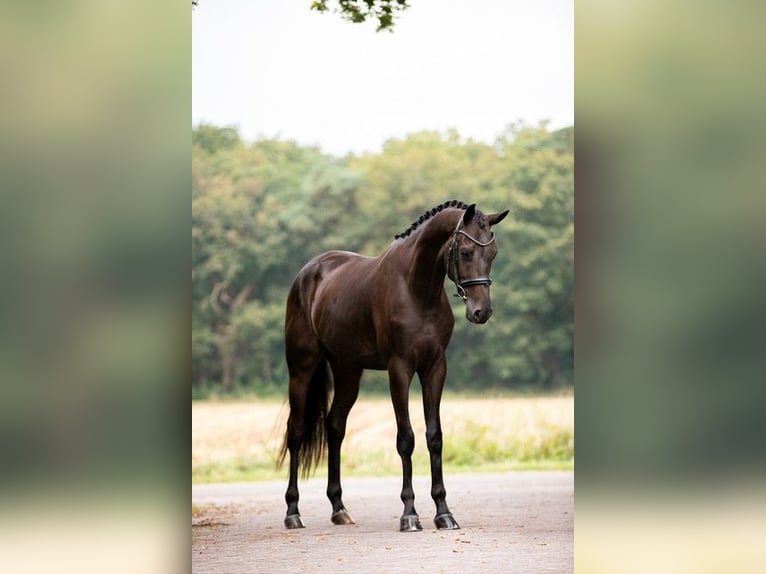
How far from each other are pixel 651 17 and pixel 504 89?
17.0m

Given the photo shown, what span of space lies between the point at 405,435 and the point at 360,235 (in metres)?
12.1

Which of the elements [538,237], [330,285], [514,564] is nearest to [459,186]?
[538,237]

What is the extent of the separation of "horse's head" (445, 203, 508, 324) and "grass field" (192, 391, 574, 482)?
621 centimetres

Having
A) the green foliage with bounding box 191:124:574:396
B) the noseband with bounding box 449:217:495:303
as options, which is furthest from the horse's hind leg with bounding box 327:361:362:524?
the green foliage with bounding box 191:124:574:396

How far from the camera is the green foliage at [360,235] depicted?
708 inches

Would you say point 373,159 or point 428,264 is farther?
point 373,159

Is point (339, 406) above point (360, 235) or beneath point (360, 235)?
beneath

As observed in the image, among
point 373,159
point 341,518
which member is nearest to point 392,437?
point 373,159

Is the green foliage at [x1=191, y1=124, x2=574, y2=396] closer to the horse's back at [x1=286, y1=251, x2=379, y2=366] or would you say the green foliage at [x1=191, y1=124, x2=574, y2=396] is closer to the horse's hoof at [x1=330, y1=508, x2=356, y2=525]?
the horse's back at [x1=286, y1=251, x2=379, y2=366]

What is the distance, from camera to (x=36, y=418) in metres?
3.23

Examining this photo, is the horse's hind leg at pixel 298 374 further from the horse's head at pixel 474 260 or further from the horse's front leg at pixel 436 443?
the horse's head at pixel 474 260

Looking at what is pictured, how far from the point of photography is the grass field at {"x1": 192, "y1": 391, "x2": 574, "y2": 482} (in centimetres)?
1327

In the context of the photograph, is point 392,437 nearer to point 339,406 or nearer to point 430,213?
point 339,406

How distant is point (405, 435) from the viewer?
6668 millimetres
